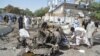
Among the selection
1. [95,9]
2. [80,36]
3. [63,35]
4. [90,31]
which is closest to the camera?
[63,35]

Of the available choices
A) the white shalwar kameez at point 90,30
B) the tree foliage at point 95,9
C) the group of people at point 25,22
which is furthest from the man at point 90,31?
the tree foliage at point 95,9

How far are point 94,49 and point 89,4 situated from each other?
5551 centimetres

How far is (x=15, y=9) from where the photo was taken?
97.9 m

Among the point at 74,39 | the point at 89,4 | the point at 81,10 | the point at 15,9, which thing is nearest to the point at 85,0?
the point at 89,4

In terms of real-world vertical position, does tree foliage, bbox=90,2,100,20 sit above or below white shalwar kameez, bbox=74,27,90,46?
below

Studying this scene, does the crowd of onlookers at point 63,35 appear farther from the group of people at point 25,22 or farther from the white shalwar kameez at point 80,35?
the group of people at point 25,22

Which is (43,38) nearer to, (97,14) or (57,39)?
(57,39)

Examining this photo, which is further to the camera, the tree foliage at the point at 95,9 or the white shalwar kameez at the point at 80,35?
the tree foliage at the point at 95,9

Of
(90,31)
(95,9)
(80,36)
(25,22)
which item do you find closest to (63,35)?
(80,36)

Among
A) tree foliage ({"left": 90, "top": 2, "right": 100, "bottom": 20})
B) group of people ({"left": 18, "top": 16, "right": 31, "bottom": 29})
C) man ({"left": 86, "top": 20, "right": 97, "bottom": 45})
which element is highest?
man ({"left": 86, "top": 20, "right": 97, "bottom": 45})

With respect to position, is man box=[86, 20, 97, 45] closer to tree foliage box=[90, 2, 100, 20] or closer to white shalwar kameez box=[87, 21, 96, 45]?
white shalwar kameez box=[87, 21, 96, 45]

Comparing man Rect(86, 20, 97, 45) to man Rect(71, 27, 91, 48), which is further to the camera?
man Rect(86, 20, 97, 45)

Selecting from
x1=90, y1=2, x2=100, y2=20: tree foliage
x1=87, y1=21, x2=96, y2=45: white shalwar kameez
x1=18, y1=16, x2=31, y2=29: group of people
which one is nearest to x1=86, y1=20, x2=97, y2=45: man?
x1=87, y1=21, x2=96, y2=45: white shalwar kameez

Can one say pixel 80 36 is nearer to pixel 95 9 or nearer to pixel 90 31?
pixel 90 31
